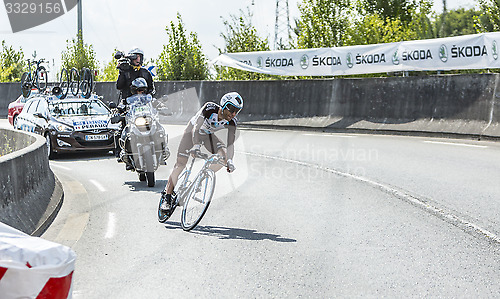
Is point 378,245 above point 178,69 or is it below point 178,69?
below

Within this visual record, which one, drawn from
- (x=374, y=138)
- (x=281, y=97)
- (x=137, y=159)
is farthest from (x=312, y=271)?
(x=281, y=97)

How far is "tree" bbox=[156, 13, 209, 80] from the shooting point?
30062 mm

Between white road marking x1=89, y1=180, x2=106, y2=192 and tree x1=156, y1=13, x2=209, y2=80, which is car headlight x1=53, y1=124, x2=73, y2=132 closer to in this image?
white road marking x1=89, y1=180, x2=106, y2=192

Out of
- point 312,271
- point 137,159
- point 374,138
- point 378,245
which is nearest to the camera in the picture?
point 312,271

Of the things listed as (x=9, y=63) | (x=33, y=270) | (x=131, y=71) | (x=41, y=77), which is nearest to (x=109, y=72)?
(x=9, y=63)

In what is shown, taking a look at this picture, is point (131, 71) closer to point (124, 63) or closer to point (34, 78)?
point (124, 63)

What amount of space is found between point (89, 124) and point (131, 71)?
3.66 meters

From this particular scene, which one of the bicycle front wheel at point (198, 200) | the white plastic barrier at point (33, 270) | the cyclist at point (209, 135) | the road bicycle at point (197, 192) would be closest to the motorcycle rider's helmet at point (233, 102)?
the cyclist at point (209, 135)

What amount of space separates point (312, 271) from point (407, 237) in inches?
66.4

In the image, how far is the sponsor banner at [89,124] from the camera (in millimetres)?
14547

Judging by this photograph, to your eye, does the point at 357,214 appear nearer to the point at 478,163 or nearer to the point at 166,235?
the point at 166,235

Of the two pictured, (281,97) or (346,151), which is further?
(281,97)

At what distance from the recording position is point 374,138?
1703cm

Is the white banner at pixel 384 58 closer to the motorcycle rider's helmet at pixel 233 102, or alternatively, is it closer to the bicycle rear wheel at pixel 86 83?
the bicycle rear wheel at pixel 86 83
